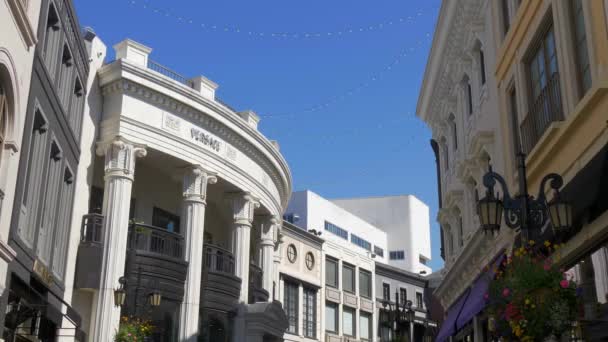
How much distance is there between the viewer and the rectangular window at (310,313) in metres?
43.8

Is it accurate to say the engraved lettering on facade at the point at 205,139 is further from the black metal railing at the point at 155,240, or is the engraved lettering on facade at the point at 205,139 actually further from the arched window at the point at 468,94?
the arched window at the point at 468,94

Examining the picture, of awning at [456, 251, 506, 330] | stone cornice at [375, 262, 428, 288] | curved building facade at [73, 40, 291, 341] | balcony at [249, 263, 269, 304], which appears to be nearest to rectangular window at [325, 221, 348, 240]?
stone cornice at [375, 262, 428, 288]

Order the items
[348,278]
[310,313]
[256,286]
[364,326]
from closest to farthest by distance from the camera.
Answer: [256,286] → [310,313] → [348,278] → [364,326]

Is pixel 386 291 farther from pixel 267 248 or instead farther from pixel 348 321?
pixel 267 248

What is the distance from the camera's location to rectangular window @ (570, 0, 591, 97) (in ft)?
40.9

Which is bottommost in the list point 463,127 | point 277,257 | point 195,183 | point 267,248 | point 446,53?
point 267,248

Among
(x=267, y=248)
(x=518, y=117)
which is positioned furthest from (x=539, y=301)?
(x=267, y=248)

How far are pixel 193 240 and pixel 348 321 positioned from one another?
2409 centimetres

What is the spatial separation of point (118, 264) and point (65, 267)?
2.30 m

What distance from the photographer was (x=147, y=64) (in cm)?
2733

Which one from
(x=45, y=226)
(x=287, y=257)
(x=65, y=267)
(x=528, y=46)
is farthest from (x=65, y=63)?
(x=287, y=257)

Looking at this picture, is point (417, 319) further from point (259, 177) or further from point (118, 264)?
point (118, 264)

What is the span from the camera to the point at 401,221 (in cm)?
7675

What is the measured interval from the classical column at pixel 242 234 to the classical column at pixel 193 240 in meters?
2.47
